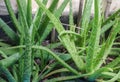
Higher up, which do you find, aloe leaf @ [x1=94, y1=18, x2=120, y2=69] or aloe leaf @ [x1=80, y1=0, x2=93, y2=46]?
aloe leaf @ [x1=80, y1=0, x2=93, y2=46]

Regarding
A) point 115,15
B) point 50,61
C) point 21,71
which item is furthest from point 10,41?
point 115,15

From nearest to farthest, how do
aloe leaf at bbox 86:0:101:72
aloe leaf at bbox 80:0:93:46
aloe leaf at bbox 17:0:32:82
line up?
1. aloe leaf at bbox 17:0:32:82
2. aloe leaf at bbox 86:0:101:72
3. aloe leaf at bbox 80:0:93:46

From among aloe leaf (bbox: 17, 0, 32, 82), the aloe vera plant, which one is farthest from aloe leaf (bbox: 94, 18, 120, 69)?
aloe leaf (bbox: 17, 0, 32, 82)

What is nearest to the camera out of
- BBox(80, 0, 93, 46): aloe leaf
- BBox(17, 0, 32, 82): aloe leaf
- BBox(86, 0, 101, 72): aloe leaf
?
BBox(17, 0, 32, 82): aloe leaf

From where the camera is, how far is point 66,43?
0.98m

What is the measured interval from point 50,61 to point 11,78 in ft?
0.79

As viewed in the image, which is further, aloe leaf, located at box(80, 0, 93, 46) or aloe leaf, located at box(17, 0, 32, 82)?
aloe leaf, located at box(80, 0, 93, 46)

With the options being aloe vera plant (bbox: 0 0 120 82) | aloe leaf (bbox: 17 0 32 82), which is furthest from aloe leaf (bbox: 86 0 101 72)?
aloe leaf (bbox: 17 0 32 82)

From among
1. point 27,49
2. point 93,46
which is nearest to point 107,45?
point 93,46

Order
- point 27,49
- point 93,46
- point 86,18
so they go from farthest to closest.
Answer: point 86,18 → point 93,46 → point 27,49

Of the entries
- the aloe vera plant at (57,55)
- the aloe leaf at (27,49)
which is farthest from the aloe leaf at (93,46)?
the aloe leaf at (27,49)

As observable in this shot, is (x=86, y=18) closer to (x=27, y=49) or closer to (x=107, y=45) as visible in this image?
(x=107, y=45)

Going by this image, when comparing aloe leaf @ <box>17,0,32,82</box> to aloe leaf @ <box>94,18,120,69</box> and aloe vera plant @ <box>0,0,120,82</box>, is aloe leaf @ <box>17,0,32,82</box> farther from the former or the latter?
aloe leaf @ <box>94,18,120,69</box>

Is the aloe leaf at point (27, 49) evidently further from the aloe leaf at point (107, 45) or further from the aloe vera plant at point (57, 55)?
the aloe leaf at point (107, 45)
